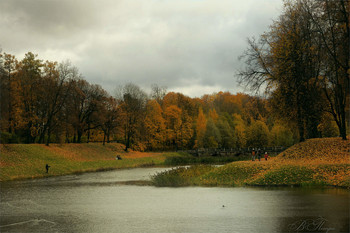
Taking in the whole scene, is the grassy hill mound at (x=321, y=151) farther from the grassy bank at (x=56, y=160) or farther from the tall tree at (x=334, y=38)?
the grassy bank at (x=56, y=160)

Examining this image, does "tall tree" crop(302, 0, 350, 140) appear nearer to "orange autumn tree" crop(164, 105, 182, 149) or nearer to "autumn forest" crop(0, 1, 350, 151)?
"autumn forest" crop(0, 1, 350, 151)

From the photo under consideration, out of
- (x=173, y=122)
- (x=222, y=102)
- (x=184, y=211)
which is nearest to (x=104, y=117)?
(x=173, y=122)

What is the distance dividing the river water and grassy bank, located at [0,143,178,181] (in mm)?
16415

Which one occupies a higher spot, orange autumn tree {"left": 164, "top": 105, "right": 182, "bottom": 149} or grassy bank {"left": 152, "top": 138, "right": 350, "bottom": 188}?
orange autumn tree {"left": 164, "top": 105, "right": 182, "bottom": 149}

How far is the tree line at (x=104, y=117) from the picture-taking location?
52.3m

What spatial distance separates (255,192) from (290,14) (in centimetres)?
2072

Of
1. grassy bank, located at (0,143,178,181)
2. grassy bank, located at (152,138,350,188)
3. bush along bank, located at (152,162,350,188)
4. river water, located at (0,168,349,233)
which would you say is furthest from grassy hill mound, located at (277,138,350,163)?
grassy bank, located at (0,143,178,181)

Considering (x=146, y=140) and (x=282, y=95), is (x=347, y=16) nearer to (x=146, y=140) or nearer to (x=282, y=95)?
(x=282, y=95)

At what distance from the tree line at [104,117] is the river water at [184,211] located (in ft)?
54.7

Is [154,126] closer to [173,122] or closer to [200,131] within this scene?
[173,122]

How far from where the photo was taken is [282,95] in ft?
107

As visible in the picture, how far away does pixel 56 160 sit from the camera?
48562mm

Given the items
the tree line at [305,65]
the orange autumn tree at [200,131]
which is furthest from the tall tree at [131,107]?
the tree line at [305,65]

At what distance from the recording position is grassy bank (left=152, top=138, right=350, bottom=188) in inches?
937
